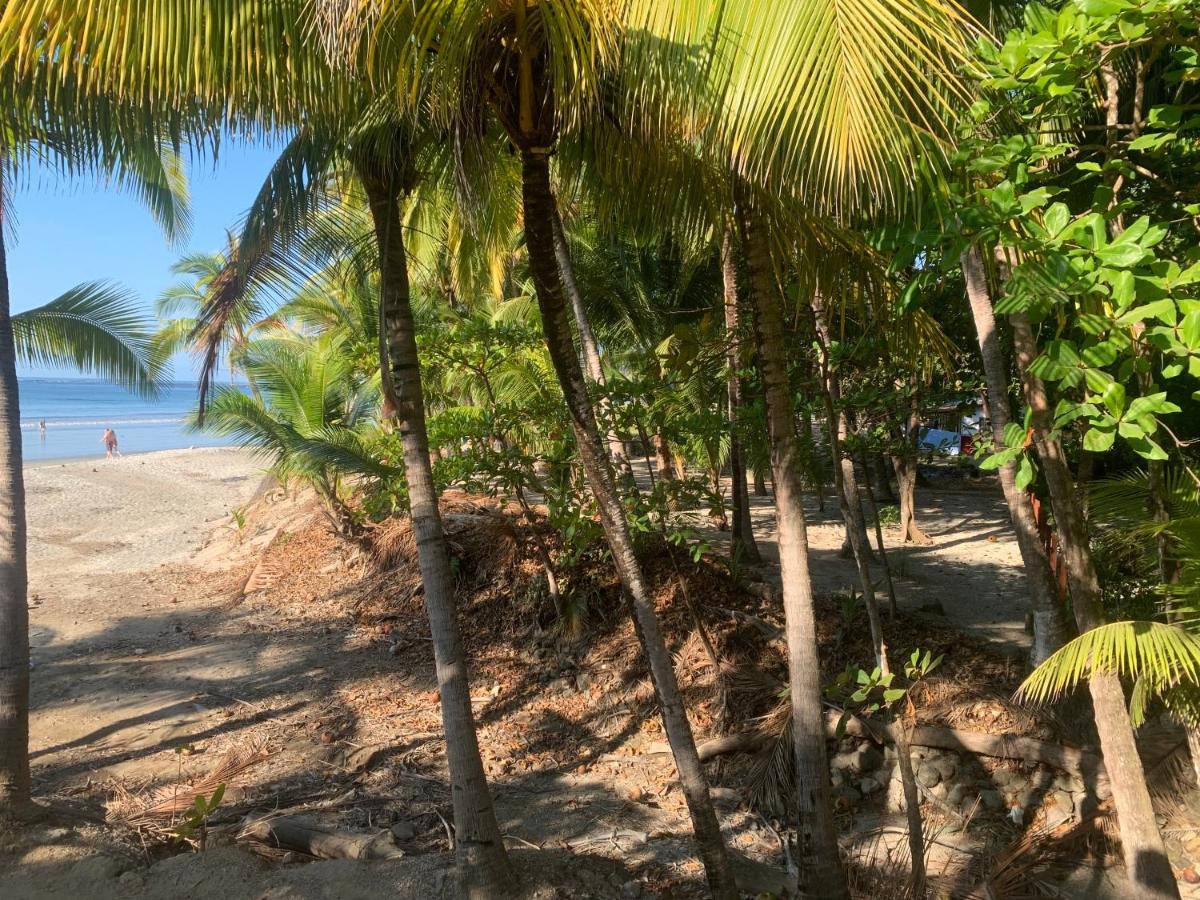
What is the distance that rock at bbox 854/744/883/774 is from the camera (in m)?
7.26

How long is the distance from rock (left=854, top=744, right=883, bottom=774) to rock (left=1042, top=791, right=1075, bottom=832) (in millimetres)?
1275

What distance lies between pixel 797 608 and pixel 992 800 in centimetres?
356

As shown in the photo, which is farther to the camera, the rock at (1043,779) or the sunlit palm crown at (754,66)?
the rock at (1043,779)

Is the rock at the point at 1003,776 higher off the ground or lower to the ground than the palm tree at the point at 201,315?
lower

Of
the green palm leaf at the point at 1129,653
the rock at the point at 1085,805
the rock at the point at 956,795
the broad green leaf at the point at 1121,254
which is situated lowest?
the rock at the point at 956,795

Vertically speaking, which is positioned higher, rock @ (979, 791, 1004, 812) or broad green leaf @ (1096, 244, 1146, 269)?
broad green leaf @ (1096, 244, 1146, 269)

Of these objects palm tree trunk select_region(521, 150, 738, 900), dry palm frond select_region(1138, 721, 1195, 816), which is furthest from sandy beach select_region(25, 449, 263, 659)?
dry palm frond select_region(1138, 721, 1195, 816)

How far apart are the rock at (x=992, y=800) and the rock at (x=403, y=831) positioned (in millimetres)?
4403

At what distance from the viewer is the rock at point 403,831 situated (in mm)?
6150

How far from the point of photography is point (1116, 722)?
162 inches

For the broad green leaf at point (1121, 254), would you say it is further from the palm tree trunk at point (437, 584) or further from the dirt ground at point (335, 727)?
the dirt ground at point (335, 727)

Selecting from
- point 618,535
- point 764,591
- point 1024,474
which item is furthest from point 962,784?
point 1024,474

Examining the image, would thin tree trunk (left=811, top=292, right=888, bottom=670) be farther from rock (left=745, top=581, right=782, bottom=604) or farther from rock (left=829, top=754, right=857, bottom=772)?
rock (left=745, top=581, right=782, bottom=604)

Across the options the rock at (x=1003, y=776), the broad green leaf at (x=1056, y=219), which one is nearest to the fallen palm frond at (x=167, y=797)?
the rock at (x=1003, y=776)
